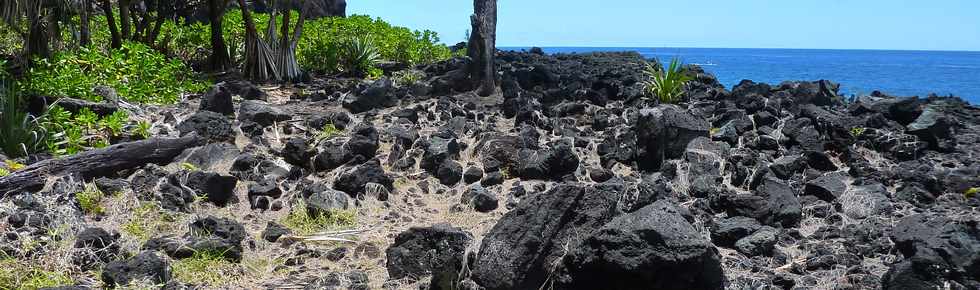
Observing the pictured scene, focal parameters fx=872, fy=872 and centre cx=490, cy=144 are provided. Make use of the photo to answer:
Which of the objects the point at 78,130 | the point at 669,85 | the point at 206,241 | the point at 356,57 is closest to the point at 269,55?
the point at 356,57

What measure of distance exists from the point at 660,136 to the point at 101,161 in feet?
14.1

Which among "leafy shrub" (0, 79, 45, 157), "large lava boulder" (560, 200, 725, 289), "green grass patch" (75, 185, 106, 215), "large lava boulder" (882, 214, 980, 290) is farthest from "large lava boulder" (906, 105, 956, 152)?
"leafy shrub" (0, 79, 45, 157)

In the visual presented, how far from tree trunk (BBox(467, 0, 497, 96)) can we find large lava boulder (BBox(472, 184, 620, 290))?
5.97 meters

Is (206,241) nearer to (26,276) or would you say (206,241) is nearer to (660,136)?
(26,276)

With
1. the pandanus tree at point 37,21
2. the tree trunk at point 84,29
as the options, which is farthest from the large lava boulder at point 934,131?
the tree trunk at point 84,29

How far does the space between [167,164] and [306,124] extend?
1.81m

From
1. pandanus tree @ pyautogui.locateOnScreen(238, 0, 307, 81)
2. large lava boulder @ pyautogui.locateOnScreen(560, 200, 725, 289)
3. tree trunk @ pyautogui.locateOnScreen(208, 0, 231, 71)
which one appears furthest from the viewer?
tree trunk @ pyautogui.locateOnScreen(208, 0, 231, 71)

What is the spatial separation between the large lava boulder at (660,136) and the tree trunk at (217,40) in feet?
21.3

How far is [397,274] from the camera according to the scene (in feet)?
16.1

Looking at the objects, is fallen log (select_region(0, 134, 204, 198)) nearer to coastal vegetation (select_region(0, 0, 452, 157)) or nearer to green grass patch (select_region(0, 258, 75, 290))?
coastal vegetation (select_region(0, 0, 452, 157))

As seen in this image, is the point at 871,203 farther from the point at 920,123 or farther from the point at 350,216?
the point at 350,216

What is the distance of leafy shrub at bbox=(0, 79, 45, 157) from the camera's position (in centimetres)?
647

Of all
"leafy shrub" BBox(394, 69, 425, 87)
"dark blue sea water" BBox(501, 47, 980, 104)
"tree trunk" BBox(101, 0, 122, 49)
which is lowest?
"dark blue sea water" BBox(501, 47, 980, 104)

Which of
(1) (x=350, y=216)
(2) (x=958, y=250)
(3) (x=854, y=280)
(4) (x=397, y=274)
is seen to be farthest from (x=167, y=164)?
(2) (x=958, y=250)
